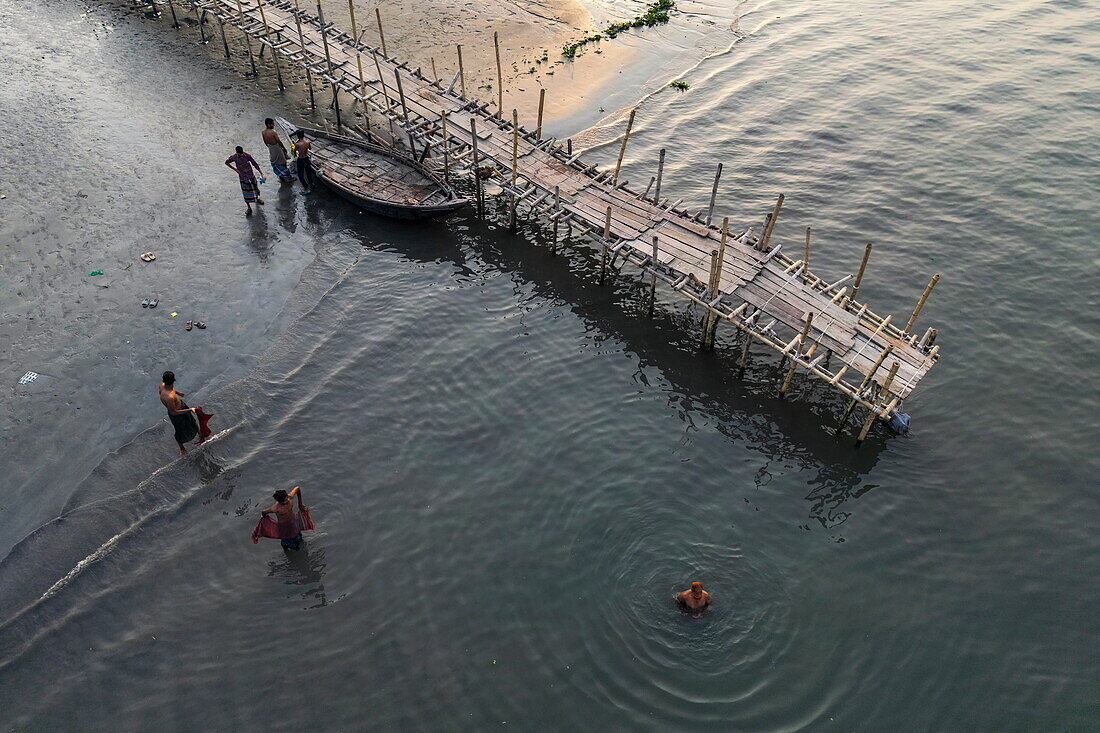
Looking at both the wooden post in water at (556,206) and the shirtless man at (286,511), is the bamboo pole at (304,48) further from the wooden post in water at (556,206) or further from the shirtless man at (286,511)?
the shirtless man at (286,511)

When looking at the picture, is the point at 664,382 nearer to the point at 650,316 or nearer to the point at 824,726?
the point at 650,316

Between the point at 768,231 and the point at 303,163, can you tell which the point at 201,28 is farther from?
the point at 768,231

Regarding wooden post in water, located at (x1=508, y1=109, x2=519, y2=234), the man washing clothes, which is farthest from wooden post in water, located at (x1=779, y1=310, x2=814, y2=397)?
the man washing clothes

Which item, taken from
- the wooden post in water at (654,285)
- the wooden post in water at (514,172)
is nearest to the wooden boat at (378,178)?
the wooden post in water at (514,172)

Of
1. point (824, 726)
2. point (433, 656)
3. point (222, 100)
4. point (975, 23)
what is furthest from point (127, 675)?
point (975, 23)

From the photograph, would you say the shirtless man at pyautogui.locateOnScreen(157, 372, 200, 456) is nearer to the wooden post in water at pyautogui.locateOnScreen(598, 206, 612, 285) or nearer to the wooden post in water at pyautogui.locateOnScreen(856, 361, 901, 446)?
the wooden post in water at pyautogui.locateOnScreen(598, 206, 612, 285)

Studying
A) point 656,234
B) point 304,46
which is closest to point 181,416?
point 656,234
